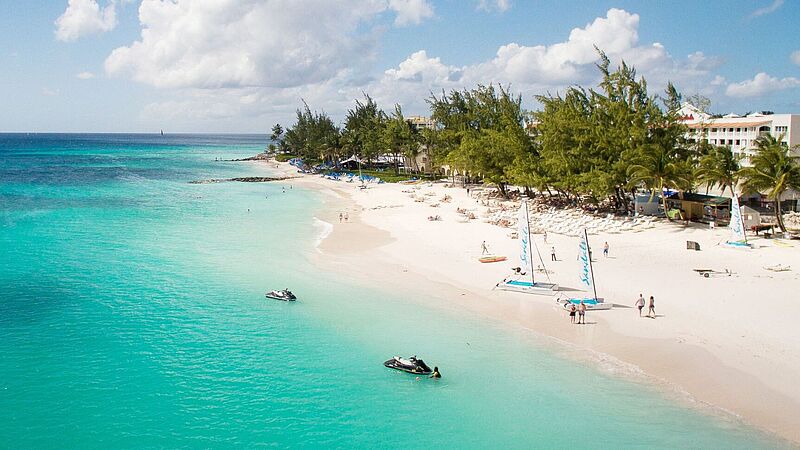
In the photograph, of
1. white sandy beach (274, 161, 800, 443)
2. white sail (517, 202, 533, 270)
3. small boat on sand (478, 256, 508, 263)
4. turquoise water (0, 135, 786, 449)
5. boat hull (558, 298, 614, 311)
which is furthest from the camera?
small boat on sand (478, 256, 508, 263)

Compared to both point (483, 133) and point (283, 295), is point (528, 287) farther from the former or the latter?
point (483, 133)

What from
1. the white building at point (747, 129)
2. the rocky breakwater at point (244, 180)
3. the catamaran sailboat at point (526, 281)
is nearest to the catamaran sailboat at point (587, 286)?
the catamaran sailboat at point (526, 281)

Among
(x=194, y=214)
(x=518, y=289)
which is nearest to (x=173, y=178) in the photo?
(x=194, y=214)

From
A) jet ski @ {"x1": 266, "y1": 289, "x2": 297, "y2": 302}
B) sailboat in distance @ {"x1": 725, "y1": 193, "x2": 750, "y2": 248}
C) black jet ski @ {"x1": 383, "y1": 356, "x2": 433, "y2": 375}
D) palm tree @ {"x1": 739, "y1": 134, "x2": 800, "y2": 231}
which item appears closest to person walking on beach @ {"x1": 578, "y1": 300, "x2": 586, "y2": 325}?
black jet ski @ {"x1": 383, "y1": 356, "x2": 433, "y2": 375}

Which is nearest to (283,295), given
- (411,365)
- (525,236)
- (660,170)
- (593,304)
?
(411,365)

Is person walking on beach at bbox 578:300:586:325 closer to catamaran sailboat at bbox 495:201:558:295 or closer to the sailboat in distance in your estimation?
catamaran sailboat at bbox 495:201:558:295

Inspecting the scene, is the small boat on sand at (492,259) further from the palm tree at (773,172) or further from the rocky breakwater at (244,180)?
the rocky breakwater at (244,180)
